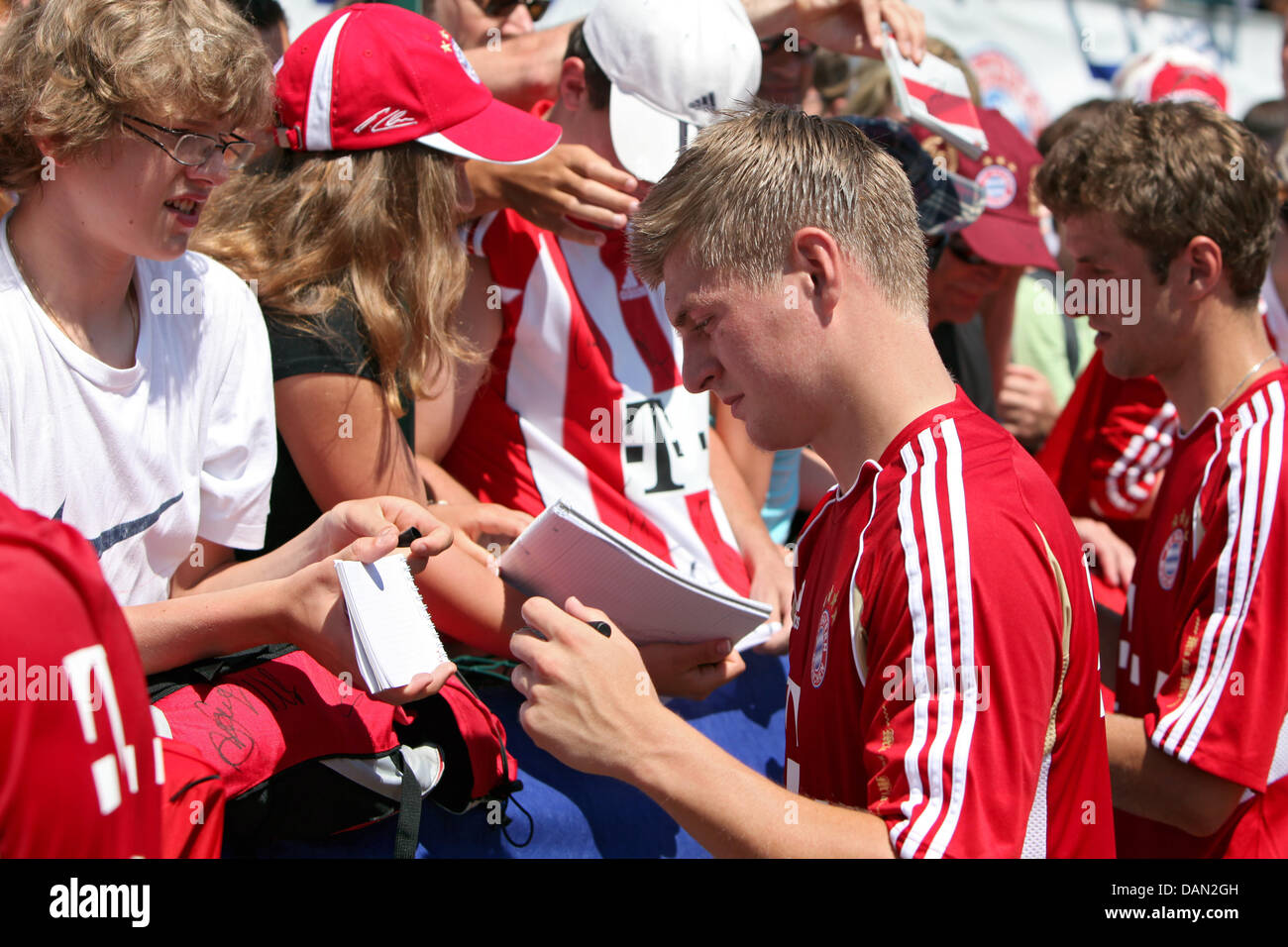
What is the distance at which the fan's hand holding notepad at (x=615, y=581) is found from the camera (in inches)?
70.8

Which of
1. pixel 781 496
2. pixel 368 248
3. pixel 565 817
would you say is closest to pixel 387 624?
pixel 565 817

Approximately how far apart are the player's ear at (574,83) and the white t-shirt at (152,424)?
3.53ft

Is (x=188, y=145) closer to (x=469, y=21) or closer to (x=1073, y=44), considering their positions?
(x=469, y=21)

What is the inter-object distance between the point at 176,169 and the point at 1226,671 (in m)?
1.97

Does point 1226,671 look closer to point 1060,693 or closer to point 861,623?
point 1060,693

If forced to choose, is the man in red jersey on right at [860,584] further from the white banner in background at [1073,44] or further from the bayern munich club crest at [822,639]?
the white banner in background at [1073,44]

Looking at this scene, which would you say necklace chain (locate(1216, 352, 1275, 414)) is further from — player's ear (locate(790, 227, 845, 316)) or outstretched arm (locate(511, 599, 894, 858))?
outstretched arm (locate(511, 599, 894, 858))

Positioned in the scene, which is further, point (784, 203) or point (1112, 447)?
point (1112, 447)

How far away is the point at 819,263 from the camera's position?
1.57 m

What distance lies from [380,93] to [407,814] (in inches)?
54.4

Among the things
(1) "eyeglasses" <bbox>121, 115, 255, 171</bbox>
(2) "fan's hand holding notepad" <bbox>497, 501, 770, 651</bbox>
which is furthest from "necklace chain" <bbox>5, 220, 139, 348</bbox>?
(2) "fan's hand holding notepad" <bbox>497, 501, 770, 651</bbox>

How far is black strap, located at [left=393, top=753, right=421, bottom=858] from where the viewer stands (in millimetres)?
1815

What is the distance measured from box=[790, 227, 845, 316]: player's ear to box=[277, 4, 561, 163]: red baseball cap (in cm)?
96
